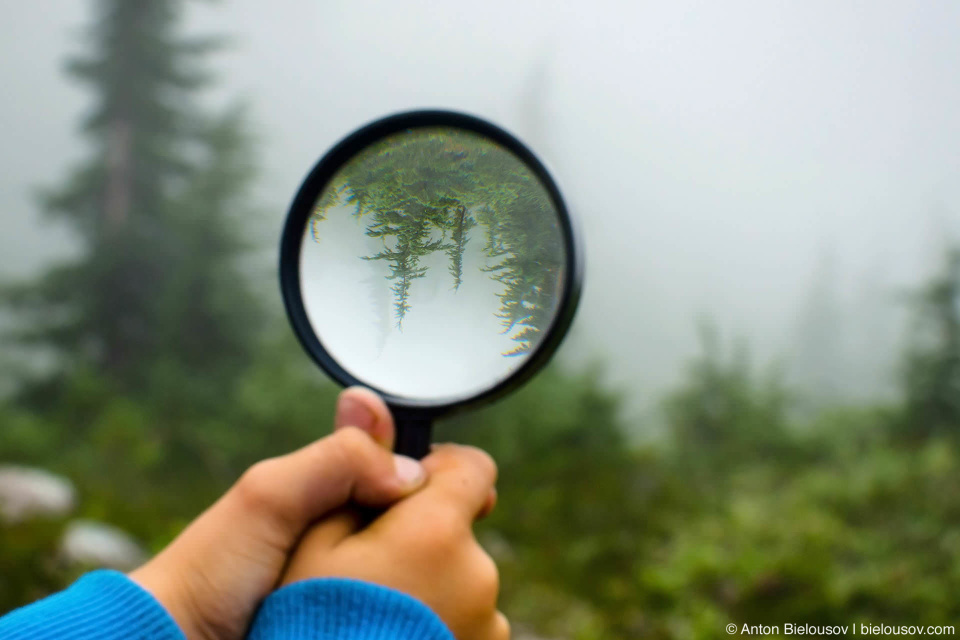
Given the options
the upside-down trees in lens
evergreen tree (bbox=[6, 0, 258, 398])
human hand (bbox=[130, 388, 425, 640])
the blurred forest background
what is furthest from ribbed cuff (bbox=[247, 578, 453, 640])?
evergreen tree (bbox=[6, 0, 258, 398])

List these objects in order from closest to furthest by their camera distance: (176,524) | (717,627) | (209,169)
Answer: (717,627) → (176,524) → (209,169)

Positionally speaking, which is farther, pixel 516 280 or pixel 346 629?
pixel 516 280

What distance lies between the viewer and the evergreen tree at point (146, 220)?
22.6ft

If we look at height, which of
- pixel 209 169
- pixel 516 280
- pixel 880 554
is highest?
pixel 209 169

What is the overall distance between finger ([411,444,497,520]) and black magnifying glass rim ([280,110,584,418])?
0.26 feet

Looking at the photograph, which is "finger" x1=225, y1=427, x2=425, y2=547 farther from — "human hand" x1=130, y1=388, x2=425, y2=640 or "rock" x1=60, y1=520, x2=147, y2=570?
"rock" x1=60, y1=520, x2=147, y2=570

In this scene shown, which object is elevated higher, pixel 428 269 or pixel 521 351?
pixel 428 269

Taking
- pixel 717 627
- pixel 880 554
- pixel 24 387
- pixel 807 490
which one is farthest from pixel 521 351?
pixel 24 387

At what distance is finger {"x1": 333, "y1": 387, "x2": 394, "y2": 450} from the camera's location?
1.06 metres

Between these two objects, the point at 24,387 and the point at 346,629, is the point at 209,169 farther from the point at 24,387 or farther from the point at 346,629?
the point at 346,629

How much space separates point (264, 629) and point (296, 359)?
5.05 metres

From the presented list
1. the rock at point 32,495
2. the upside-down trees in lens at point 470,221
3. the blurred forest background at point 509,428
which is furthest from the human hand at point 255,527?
the rock at point 32,495

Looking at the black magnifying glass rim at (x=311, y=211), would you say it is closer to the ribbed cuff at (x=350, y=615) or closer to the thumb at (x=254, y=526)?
the thumb at (x=254, y=526)

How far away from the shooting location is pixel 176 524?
454 centimetres
